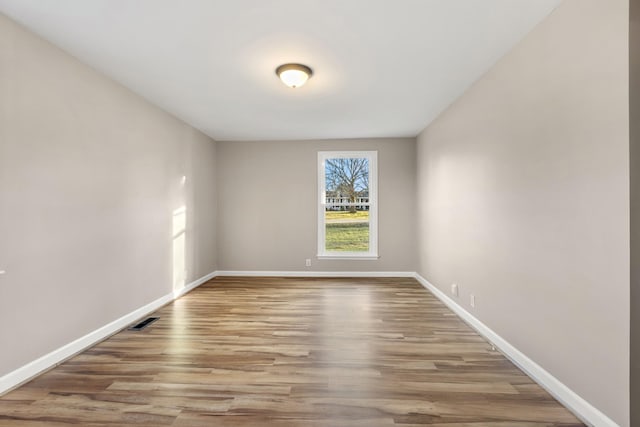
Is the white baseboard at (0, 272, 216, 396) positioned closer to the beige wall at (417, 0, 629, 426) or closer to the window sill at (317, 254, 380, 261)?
the window sill at (317, 254, 380, 261)

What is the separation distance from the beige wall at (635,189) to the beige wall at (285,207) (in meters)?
4.02

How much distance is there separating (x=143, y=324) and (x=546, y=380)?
356cm

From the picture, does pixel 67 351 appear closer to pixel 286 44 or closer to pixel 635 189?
pixel 286 44

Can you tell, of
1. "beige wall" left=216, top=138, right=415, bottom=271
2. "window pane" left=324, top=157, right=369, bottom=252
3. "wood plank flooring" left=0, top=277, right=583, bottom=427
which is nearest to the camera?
"wood plank flooring" left=0, top=277, right=583, bottom=427

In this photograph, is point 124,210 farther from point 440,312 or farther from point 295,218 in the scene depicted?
point 440,312

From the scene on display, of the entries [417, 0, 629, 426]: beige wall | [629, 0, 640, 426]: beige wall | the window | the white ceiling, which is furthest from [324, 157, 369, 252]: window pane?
[629, 0, 640, 426]: beige wall

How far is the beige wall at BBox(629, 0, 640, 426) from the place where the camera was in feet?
4.78

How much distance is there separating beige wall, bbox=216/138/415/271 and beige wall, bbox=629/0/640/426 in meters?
4.02

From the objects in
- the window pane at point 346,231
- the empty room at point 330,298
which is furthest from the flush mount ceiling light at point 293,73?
the window pane at point 346,231

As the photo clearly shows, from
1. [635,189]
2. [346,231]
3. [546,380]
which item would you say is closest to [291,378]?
[546,380]

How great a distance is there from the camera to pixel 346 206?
5625 millimetres

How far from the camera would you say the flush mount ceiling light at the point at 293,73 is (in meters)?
2.70

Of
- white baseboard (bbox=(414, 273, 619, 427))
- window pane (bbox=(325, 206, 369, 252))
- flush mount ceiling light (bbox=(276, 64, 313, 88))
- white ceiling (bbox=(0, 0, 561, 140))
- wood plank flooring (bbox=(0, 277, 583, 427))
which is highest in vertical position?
white ceiling (bbox=(0, 0, 561, 140))

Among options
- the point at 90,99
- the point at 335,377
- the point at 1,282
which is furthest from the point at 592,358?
the point at 90,99
